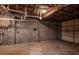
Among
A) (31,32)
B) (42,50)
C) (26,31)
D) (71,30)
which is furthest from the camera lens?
(31,32)

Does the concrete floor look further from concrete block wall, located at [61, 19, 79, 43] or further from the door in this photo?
the door

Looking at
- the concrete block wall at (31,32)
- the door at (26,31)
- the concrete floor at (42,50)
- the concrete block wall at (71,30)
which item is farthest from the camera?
the door at (26,31)

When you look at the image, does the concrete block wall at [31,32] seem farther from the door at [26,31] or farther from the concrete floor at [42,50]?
the concrete floor at [42,50]

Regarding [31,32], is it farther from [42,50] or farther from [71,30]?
[42,50]

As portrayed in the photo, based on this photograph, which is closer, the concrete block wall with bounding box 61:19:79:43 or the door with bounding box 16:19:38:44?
the concrete block wall with bounding box 61:19:79:43

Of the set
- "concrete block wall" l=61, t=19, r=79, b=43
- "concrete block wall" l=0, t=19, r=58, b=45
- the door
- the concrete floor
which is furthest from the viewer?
the door

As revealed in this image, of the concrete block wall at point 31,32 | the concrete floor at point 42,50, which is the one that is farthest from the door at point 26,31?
the concrete floor at point 42,50

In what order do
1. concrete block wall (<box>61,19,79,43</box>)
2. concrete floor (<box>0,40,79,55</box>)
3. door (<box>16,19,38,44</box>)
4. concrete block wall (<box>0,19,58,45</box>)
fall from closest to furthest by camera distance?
1. concrete floor (<box>0,40,79,55</box>)
2. concrete block wall (<box>61,19,79,43</box>)
3. concrete block wall (<box>0,19,58,45</box>)
4. door (<box>16,19,38,44</box>)

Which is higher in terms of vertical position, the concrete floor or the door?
the door

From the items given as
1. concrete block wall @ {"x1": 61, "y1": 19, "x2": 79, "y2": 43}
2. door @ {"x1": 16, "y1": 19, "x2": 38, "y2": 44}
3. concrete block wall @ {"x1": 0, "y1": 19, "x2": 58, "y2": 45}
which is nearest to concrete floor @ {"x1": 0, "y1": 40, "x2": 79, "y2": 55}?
concrete block wall @ {"x1": 61, "y1": 19, "x2": 79, "y2": 43}

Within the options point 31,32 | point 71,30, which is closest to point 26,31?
point 31,32

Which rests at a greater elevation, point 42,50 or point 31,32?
point 31,32

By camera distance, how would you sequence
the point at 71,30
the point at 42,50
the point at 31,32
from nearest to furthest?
the point at 42,50 < the point at 71,30 < the point at 31,32

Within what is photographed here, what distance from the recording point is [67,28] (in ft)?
29.5
